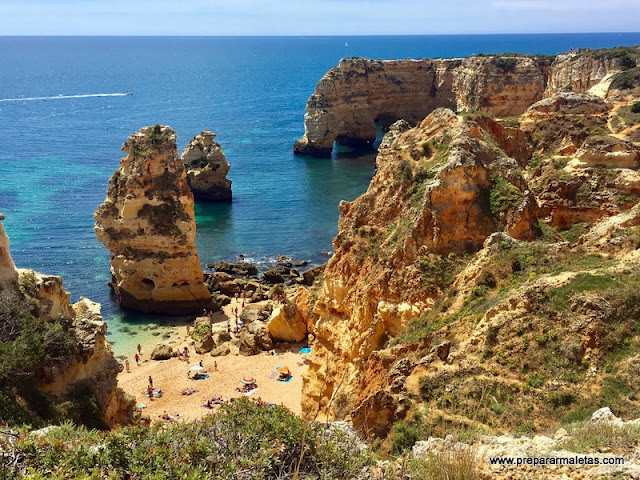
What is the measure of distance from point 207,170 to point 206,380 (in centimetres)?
3695

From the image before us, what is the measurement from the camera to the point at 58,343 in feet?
59.3

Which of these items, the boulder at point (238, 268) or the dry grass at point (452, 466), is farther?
the boulder at point (238, 268)

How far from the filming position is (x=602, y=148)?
108 feet

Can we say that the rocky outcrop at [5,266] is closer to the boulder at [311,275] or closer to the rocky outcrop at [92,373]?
the rocky outcrop at [92,373]

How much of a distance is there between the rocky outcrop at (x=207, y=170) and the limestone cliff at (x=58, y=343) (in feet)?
144

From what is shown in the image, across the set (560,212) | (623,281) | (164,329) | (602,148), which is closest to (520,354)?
(623,281)

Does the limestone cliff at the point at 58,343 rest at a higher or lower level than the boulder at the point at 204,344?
higher

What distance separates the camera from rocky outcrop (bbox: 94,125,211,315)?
128 ft

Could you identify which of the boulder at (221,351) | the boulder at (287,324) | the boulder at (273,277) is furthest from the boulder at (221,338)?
the boulder at (273,277)

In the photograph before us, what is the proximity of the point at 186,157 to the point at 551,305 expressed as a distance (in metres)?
54.9

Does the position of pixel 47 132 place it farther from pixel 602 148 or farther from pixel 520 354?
pixel 520 354

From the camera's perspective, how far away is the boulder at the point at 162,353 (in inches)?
1325

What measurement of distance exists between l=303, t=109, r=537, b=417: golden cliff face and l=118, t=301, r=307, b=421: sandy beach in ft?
18.1

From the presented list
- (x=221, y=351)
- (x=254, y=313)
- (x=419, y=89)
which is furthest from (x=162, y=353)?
(x=419, y=89)
